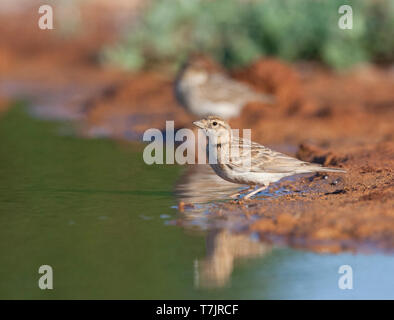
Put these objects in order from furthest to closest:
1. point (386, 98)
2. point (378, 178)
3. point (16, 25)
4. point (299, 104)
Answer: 1. point (16, 25)
2. point (386, 98)
3. point (299, 104)
4. point (378, 178)

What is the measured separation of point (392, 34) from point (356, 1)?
1.11 m

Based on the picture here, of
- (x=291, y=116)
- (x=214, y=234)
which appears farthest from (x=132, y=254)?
(x=291, y=116)

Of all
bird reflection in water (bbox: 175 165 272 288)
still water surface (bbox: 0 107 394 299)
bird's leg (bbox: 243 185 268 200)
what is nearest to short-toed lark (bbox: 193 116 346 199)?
bird's leg (bbox: 243 185 268 200)

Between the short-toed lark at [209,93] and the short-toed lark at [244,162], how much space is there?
3.75 m

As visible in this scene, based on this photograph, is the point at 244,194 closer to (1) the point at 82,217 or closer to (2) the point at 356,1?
(1) the point at 82,217

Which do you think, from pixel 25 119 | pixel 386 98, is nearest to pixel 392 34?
pixel 386 98

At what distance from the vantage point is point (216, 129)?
825 cm

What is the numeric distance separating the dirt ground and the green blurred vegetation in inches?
17.7

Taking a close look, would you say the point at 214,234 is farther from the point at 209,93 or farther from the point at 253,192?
the point at 209,93

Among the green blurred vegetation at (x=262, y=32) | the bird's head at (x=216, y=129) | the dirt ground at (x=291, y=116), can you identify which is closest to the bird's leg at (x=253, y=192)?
the dirt ground at (x=291, y=116)

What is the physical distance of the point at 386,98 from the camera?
46.8ft

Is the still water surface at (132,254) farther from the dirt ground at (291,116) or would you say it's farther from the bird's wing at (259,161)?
the bird's wing at (259,161)
